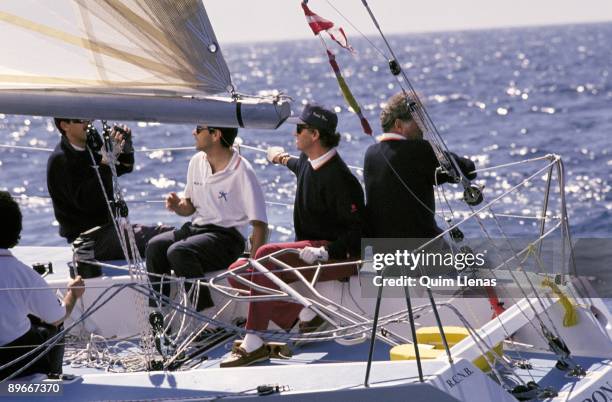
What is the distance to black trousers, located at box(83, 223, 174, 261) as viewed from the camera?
6.20 meters

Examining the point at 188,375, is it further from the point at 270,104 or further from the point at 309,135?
the point at 309,135

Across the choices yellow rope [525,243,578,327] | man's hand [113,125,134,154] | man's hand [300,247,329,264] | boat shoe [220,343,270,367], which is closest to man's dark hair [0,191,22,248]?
boat shoe [220,343,270,367]

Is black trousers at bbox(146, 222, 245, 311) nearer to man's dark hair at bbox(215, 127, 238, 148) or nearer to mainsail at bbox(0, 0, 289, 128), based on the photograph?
man's dark hair at bbox(215, 127, 238, 148)

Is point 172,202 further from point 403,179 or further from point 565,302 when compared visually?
point 565,302

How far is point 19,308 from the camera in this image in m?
4.64

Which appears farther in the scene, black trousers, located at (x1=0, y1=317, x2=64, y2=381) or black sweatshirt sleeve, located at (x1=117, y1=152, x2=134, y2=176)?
black sweatshirt sleeve, located at (x1=117, y1=152, x2=134, y2=176)

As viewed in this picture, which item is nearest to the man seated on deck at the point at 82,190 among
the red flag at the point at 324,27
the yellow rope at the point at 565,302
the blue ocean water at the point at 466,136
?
the blue ocean water at the point at 466,136

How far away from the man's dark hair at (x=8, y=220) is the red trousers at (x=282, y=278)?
111cm

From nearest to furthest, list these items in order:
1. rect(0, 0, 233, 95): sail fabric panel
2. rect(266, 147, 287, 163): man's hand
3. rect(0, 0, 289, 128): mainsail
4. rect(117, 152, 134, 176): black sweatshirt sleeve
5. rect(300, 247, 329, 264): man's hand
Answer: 1. rect(0, 0, 289, 128): mainsail
2. rect(0, 0, 233, 95): sail fabric panel
3. rect(300, 247, 329, 264): man's hand
4. rect(117, 152, 134, 176): black sweatshirt sleeve
5. rect(266, 147, 287, 163): man's hand

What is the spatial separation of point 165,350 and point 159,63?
3.86 ft

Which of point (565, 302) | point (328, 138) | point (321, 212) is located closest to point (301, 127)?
point (328, 138)

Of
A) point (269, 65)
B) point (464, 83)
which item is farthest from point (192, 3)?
point (269, 65)

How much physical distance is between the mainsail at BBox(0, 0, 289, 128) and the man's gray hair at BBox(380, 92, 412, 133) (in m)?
0.85

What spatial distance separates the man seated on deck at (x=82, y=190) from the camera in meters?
6.07
